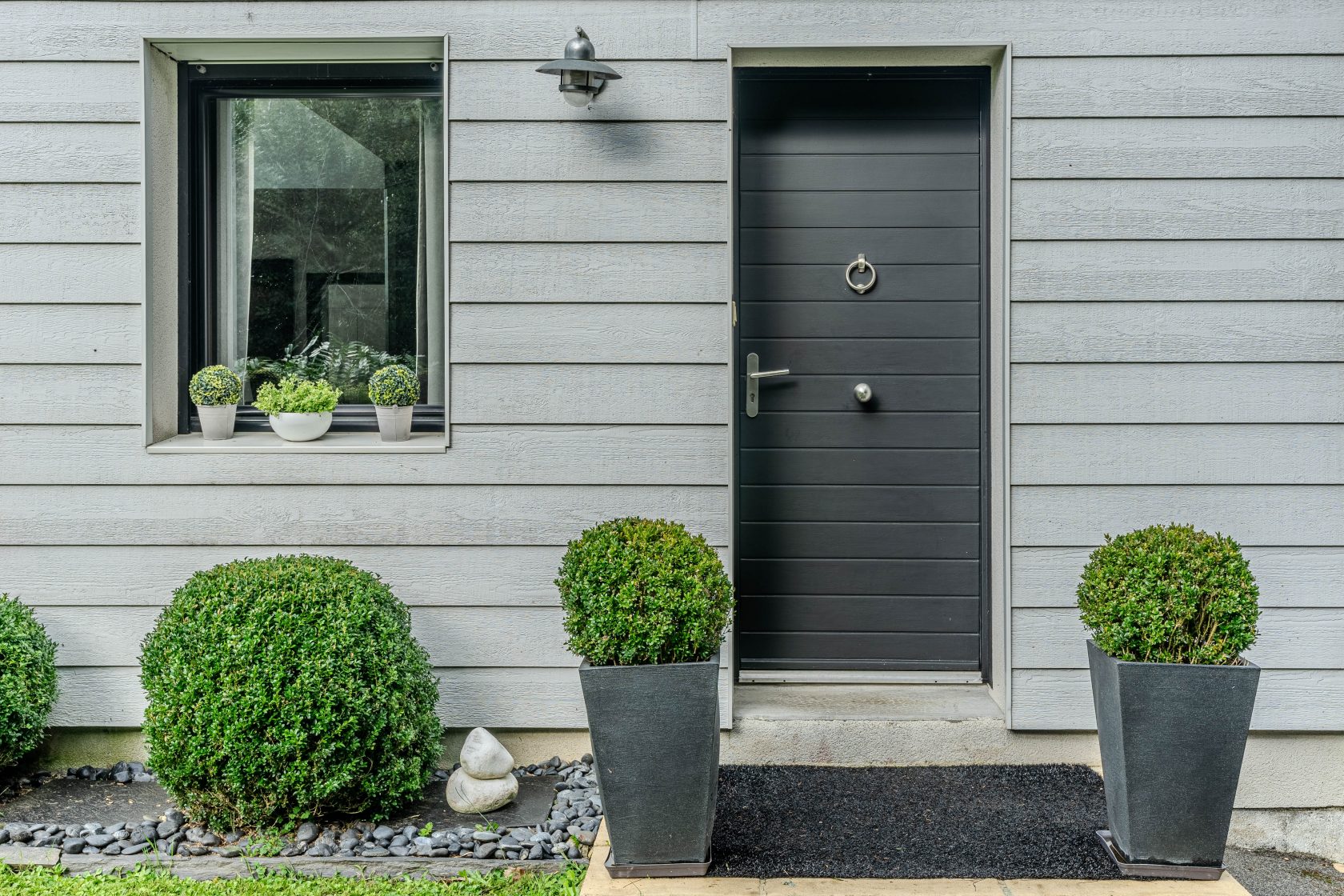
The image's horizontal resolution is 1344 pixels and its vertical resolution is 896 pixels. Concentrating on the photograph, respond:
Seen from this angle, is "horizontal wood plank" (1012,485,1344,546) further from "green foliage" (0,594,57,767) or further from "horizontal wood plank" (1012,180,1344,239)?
"green foliage" (0,594,57,767)

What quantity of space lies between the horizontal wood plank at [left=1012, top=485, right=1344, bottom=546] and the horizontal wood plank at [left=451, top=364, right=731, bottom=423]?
1.26 metres

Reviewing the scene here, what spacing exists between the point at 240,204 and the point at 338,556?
4.34 ft

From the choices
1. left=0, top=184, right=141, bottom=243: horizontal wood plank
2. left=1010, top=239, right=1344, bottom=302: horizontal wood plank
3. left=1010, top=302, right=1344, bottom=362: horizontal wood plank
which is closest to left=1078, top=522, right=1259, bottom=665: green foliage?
left=1010, top=302, right=1344, bottom=362: horizontal wood plank

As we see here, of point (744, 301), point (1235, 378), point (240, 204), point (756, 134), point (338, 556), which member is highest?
point (756, 134)

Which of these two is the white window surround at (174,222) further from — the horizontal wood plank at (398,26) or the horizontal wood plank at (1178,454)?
the horizontal wood plank at (1178,454)

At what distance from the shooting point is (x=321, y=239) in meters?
3.46

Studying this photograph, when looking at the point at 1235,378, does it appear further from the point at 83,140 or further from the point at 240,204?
the point at 83,140

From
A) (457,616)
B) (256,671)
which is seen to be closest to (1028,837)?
(457,616)

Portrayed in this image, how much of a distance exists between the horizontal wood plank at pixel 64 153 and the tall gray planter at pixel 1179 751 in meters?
3.37

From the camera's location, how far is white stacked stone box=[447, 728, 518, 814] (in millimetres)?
2859

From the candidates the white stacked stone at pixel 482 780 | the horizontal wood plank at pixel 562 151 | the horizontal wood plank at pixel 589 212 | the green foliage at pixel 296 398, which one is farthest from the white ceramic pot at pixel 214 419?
the white stacked stone at pixel 482 780

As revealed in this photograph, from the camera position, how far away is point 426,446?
3.21 meters

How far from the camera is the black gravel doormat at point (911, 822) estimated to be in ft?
8.22

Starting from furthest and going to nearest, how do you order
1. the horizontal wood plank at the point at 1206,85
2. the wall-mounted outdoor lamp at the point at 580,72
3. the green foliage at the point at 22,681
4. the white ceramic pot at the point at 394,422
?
the white ceramic pot at the point at 394,422 → the horizontal wood plank at the point at 1206,85 → the wall-mounted outdoor lamp at the point at 580,72 → the green foliage at the point at 22,681
